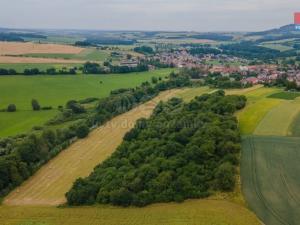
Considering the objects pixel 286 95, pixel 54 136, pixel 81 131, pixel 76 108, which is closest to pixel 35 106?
pixel 76 108

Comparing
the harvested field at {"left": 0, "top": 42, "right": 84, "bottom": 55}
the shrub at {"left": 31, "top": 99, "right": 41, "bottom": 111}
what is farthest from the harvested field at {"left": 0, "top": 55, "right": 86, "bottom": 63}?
the shrub at {"left": 31, "top": 99, "right": 41, "bottom": 111}

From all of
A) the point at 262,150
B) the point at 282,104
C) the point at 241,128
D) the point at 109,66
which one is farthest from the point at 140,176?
the point at 109,66

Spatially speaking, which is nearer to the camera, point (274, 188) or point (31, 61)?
point (274, 188)

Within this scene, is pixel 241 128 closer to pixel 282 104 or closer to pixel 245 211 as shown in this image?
pixel 282 104

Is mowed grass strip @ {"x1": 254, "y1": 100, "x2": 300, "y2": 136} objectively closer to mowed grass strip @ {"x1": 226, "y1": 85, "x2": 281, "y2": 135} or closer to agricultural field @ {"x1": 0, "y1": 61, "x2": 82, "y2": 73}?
mowed grass strip @ {"x1": 226, "y1": 85, "x2": 281, "y2": 135}

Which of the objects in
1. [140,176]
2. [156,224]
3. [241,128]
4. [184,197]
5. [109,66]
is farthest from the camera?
[109,66]

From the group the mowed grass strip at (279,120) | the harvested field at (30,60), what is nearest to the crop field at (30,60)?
the harvested field at (30,60)

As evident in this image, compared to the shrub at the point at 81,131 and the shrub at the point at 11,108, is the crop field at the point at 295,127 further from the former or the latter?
the shrub at the point at 11,108
